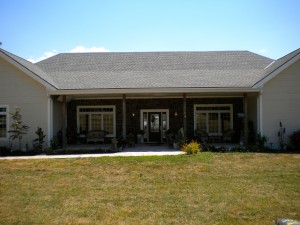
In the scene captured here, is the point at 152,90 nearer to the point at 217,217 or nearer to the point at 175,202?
the point at 175,202

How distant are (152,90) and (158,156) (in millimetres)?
4010

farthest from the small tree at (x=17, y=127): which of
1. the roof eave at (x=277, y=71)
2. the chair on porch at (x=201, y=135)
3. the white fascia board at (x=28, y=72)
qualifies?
the roof eave at (x=277, y=71)

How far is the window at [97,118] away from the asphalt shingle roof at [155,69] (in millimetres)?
2189

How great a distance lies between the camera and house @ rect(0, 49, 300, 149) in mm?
15664

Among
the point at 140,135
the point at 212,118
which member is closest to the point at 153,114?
the point at 140,135

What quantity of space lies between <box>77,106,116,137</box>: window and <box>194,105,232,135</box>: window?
539 cm

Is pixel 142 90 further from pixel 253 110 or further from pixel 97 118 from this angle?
pixel 253 110

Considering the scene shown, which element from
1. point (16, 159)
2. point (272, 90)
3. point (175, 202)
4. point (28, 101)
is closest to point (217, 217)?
point (175, 202)

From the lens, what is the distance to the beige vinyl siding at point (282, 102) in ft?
51.4

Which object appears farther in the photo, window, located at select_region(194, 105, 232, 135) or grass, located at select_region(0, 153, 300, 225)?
window, located at select_region(194, 105, 232, 135)

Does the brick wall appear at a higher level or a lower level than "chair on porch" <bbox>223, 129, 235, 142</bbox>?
higher

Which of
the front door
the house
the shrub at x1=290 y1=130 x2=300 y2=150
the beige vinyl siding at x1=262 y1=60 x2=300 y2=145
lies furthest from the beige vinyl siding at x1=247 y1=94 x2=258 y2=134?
the front door

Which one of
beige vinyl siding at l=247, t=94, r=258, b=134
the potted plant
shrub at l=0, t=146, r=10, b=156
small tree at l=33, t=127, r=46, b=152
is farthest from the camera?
the potted plant

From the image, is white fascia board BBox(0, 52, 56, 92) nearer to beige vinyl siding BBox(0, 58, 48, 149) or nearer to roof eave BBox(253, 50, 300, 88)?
beige vinyl siding BBox(0, 58, 48, 149)
